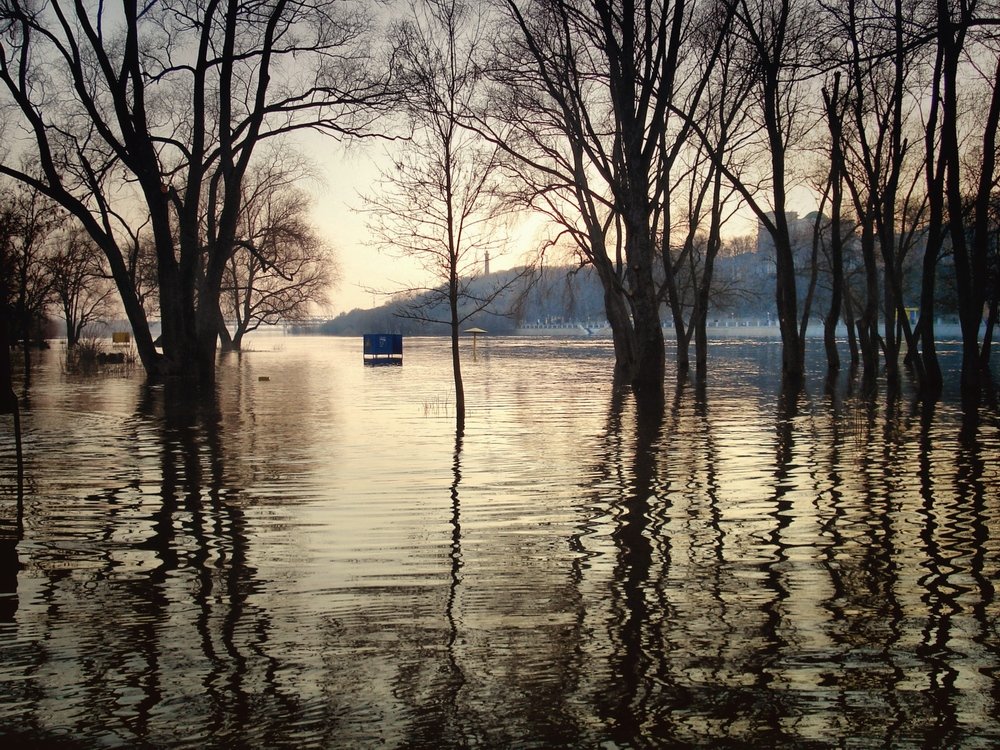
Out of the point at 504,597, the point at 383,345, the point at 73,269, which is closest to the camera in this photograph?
the point at 504,597

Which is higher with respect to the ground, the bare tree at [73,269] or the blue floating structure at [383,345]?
the bare tree at [73,269]

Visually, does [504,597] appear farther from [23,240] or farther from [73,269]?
[73,269]

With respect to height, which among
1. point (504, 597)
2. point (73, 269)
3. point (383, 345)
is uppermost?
point (73, 269)

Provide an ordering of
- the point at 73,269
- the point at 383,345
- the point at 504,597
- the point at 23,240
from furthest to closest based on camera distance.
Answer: the point at 73,269, the point at 383,345, the point at 23,240, the point at 504,597

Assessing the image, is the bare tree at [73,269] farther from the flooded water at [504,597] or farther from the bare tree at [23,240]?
the flooded water at [504,597]

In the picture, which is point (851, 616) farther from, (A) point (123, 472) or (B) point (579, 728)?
(A) point (123, 472)

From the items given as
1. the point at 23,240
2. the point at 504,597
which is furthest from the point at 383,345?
the point at 504,597

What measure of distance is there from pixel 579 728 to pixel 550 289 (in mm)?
27265

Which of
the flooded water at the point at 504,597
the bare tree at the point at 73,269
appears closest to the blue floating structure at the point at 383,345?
the bare tree at the point at 73,269

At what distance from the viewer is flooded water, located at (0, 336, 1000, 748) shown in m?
4.45

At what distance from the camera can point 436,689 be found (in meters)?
4.78

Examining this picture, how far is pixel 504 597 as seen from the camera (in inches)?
252

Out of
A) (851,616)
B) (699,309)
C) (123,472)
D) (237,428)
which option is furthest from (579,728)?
(699,309)

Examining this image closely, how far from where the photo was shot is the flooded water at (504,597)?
445cm
